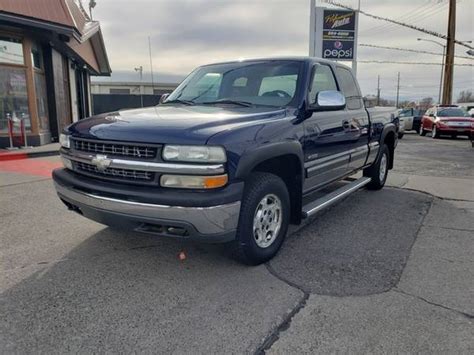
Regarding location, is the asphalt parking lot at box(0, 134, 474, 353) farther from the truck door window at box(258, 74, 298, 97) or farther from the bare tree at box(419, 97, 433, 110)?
the bare tree at box(419, 97, 433, 110)

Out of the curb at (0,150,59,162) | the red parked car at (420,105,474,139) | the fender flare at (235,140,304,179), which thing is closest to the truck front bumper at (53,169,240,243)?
the fender flare at (235,140,304,179)

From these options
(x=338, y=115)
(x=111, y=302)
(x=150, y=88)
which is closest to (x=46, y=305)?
(x=111, y=302)

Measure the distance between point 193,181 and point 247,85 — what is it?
73.8 inches

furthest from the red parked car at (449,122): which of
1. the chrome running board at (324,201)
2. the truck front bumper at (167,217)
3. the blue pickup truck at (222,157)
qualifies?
the truck front bumper at (167,217)

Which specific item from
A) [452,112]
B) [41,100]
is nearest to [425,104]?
[452,112]

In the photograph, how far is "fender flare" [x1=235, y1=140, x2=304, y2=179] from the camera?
309 centimetres

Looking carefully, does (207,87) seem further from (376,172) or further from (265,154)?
(376,172)

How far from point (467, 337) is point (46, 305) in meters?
2.93

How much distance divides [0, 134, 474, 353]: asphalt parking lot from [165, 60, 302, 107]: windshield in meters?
1.57

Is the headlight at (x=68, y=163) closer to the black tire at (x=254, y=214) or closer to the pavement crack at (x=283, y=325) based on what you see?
the black tire at (x=254, y=214)

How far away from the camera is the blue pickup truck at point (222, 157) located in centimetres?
295

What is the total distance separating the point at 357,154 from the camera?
5.48 meters

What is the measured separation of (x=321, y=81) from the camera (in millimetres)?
4602

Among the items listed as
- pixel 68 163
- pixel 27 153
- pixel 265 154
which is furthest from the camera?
pixel 27 153
